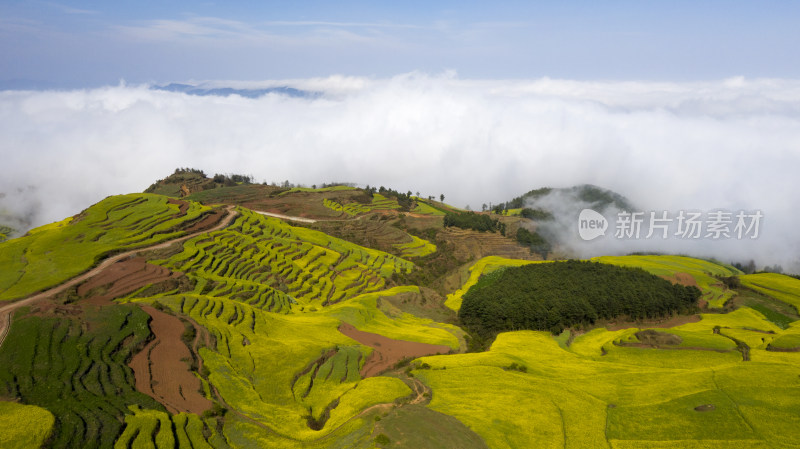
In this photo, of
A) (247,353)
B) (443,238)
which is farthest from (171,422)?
(443,238)

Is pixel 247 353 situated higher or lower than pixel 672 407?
lower

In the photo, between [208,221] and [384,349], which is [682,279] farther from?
[208,221]

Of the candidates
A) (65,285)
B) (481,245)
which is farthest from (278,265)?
(481,245)

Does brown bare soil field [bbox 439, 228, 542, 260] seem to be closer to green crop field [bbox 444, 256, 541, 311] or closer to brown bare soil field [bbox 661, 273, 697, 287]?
A: green crop field [bbox 444, 256, 541, 311]

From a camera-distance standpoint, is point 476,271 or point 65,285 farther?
point 476,271

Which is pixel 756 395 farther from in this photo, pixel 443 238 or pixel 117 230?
pixel 443 238

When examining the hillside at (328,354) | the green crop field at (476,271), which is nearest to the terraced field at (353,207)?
the green crop field at (476,271)
